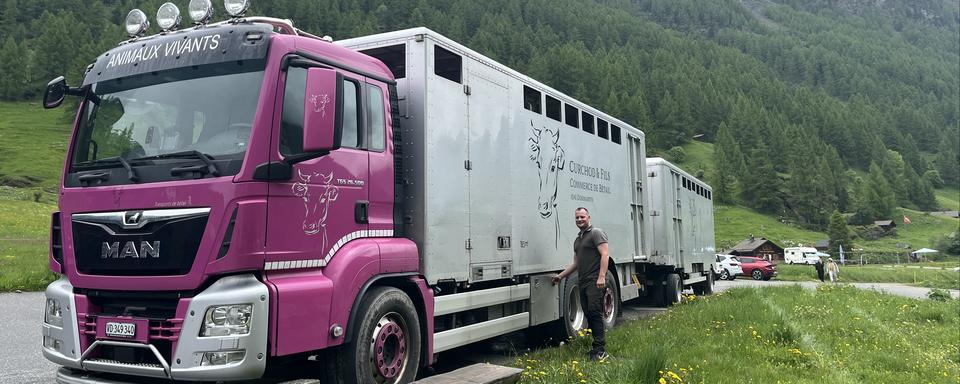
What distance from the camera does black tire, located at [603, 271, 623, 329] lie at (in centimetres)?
977

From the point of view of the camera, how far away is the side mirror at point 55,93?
211 inches

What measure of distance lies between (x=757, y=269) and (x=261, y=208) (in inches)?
1632

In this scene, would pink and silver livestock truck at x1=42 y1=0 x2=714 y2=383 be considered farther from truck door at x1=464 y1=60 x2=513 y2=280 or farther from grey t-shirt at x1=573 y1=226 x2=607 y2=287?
grey t-shirt at x1=573 y1=226 x2=607 y2=287

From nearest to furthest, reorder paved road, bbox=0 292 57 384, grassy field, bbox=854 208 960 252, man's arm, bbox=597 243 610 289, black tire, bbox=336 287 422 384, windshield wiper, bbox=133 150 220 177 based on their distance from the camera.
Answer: windshield wiper, bbox=133 150 220 177
black tire, bbox=336 287 422 384
paved road, bbox=0 292 57 384
man's arm, bbox=597 243 610 289
grassy field, bbox=854 208 960 252

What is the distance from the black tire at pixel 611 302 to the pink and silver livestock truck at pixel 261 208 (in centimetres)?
367

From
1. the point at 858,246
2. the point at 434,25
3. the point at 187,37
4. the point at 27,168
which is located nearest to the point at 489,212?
the point at 187,37

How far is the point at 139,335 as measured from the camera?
14.0 ft

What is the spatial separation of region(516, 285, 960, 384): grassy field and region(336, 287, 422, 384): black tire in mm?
1192

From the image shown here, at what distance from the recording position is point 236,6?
504 centimetres

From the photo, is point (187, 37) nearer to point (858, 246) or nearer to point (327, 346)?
point (327, 346)

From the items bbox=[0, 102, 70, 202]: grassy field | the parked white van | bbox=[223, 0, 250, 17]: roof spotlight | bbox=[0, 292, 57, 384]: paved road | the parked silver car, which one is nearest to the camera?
bbox=[223, 0, 250, 17]: roof spotlight

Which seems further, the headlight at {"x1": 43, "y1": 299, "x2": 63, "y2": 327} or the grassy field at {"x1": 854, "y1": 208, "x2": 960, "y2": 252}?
Result: the grassy field at {"x1": 854, "y1": 208, "x2": 960, "y2": 252}

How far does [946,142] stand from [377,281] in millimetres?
177342

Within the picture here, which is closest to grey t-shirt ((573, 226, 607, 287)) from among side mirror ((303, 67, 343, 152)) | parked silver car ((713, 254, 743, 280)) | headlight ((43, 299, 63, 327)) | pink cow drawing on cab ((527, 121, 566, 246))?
pink cow drawing on cab ((527, 121, 566, 246))
